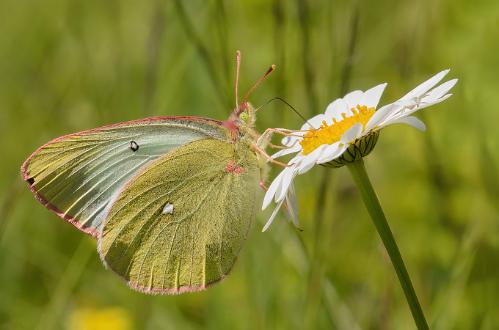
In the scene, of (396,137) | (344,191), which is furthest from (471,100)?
(344,191)

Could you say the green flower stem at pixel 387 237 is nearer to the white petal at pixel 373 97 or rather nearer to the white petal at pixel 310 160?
the white petal at pixel 310 160

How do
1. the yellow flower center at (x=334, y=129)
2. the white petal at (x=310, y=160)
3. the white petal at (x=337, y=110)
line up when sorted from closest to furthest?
the white petal at (x=310, y=160), the yellow flower center at (x=334, y=129), the white petal at (x=337, y=110)

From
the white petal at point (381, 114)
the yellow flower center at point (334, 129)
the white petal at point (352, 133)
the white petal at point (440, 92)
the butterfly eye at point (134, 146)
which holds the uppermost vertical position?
the butterfly eye at point (134, 146)

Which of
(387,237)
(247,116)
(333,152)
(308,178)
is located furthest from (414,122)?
(308,178)

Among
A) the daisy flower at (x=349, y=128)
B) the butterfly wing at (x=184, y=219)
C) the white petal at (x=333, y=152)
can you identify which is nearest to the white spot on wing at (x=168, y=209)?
the butterfly wing at (x=184, y=219)

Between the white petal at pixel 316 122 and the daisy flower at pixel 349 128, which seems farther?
the white petal at pixel 316 122

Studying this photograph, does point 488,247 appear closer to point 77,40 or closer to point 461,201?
point 461,201

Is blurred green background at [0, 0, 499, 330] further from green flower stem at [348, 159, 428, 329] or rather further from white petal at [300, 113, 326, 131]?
green flower stem at [348, 159, 428, 329]
